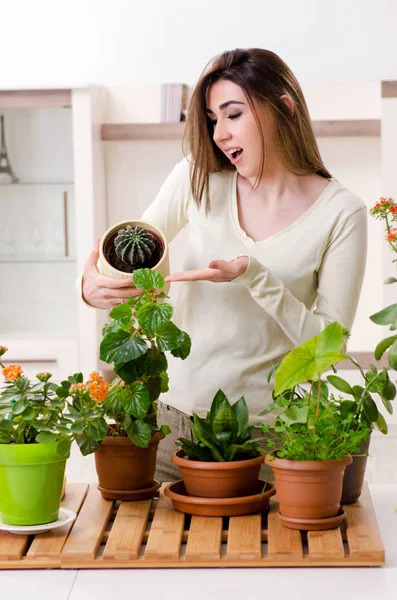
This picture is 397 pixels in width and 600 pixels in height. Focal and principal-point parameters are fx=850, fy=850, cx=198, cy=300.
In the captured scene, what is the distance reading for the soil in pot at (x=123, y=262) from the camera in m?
1.57

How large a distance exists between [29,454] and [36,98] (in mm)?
3317

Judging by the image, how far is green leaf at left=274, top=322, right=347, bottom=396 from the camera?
49.6 inches

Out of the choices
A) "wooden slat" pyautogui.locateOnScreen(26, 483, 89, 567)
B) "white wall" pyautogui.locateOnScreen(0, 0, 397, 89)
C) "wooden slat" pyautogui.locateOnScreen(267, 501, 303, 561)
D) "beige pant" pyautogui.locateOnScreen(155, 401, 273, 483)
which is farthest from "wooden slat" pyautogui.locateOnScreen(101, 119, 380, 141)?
"wooden slat" pyautogui.locateOnScreen(267, 501, 303, 561)

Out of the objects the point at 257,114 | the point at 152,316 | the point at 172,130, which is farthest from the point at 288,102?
the point at 172,130

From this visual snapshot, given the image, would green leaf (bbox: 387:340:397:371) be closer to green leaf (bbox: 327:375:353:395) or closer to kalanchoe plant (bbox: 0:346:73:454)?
green leaf (bbox: 327:375:353:395)

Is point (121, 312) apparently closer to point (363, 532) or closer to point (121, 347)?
point (121, 347)

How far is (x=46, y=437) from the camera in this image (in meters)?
1.29

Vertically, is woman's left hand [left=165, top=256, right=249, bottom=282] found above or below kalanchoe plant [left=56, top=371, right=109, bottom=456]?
above

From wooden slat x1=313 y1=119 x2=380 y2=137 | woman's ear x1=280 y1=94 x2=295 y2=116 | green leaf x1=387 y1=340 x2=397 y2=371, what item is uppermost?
woman's ear x1=280 y1=94 x2=295 y2=116

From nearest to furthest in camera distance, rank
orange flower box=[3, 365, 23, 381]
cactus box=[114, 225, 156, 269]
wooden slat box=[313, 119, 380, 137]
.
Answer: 1. orange flower box=[3, 365, 23, 381]
2. cactus box=[114, 225, 156, 269]
3. wooden slat box=[313, 119, 380, 137]

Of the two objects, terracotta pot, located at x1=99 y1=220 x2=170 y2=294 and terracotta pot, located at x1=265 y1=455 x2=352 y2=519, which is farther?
terracotta pot, located at x1=99 y1=220 x2=170 y2=294

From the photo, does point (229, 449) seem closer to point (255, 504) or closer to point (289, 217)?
point (255, 504)

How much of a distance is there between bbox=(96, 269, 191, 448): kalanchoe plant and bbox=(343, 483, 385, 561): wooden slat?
0.34 m

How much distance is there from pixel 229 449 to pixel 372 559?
30cm
